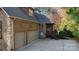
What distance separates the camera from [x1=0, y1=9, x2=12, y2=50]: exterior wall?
18234 mm

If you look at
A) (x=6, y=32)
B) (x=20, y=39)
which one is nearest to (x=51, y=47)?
(x=20, y=39)

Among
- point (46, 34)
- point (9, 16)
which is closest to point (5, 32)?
point (9, 16)

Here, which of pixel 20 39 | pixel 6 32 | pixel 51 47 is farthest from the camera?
pixel 51 47

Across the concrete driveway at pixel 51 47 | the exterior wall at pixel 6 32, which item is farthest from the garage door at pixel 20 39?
the exterior wall at pixel 6 32

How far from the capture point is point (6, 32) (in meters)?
18.5

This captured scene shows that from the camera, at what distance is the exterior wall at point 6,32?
1823cm

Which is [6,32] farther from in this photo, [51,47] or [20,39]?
[51,47]

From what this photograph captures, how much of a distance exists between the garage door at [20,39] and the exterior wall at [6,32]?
4.58 feet

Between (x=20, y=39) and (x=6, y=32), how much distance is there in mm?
3323

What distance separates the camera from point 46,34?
1501 inches
